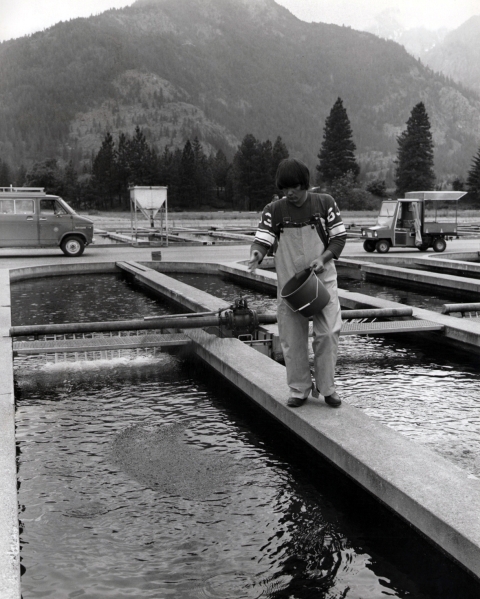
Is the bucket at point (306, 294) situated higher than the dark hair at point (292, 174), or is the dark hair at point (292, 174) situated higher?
the dark hair at point (292, 174)

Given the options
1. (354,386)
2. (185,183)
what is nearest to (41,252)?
(354,386)

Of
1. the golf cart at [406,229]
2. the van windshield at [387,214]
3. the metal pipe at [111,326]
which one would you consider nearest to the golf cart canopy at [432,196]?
the golf cart at [406,229]

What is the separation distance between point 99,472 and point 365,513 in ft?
6.09

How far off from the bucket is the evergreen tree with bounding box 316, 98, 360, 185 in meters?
106

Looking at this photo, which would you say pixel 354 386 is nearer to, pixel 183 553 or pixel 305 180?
pixel 305 180

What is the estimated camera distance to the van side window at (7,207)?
73.6ft

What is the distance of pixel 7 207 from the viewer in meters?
22.5

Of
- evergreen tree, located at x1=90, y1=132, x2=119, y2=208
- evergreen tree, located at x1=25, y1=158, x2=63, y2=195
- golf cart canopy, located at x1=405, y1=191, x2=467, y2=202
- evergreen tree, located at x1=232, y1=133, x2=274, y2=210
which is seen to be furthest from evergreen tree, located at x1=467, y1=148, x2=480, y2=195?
golf cart canopy, located at x1=405, y1=191, x2=467, y2=202

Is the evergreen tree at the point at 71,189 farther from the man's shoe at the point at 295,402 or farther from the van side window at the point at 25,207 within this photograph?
the man's shoe at the point at 295,402

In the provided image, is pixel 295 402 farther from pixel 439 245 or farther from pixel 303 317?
pixel 439 245

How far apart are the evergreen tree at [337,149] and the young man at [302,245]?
10619cm

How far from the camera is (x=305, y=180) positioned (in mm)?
5234

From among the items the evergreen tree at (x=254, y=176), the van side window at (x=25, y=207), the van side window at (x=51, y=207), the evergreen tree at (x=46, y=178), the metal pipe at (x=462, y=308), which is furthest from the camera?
the evergreen tree at (x=46, y=178)

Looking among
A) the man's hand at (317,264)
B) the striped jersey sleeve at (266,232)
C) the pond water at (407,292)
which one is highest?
the striped jersey sleeve at (266,232)
